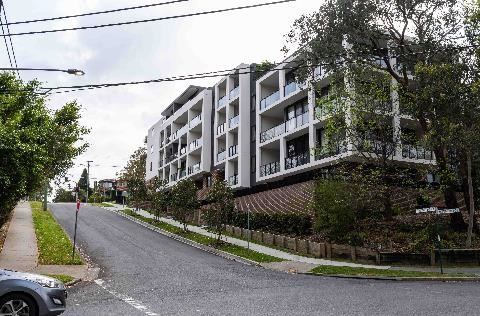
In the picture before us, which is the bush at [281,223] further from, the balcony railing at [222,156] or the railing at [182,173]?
the railing at [182,173]

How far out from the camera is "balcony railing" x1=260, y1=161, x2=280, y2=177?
126 feet

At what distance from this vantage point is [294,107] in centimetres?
3872

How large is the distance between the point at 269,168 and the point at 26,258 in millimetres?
22421

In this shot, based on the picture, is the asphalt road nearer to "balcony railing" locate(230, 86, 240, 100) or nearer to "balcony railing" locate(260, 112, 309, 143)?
"balcony railing" locate(260, 112, 309, 143)

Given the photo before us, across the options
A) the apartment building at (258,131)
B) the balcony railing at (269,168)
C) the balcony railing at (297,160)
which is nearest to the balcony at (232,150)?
the apartment building at (258,131)

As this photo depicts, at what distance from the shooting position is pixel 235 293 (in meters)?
13.2

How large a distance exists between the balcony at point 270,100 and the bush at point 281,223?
9932 mm

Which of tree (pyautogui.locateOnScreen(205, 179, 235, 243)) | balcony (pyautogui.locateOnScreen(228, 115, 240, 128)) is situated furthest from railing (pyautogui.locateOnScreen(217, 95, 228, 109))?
tree (pyautogui.locateOnScreen(205, 179, 235, 243))

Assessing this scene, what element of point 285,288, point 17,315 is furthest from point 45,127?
point 17,315

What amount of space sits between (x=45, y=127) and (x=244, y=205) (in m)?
20.5

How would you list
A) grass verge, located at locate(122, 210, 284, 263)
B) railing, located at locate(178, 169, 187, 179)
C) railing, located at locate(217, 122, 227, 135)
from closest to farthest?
A: grass verge, located at locate(122, 210, 284, 263), railing, located at locate(217, 122, 227, 135), railing, located at locate(178, 169, 187, 179)

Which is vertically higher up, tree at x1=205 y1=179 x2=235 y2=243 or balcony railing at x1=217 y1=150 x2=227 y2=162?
balcony railing at x1=217 y1=150 x2=227 y2=162

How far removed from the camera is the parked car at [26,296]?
27.3 ft

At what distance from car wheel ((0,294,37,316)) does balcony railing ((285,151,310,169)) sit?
88.3 feet
